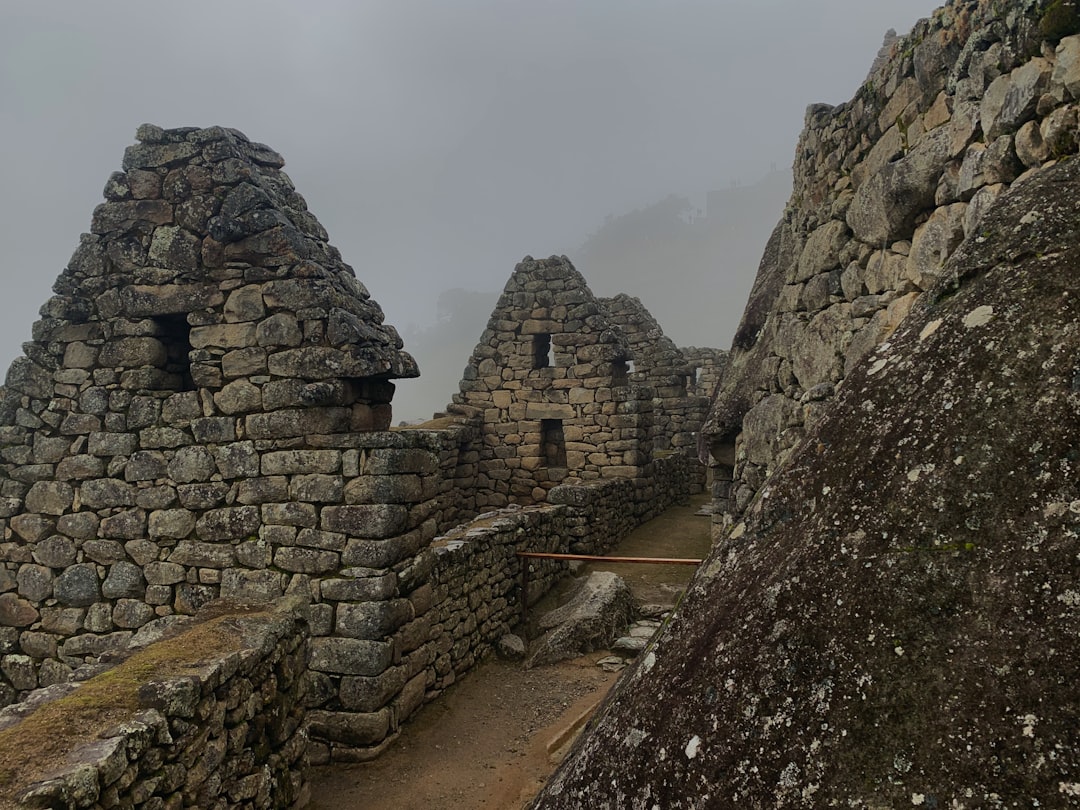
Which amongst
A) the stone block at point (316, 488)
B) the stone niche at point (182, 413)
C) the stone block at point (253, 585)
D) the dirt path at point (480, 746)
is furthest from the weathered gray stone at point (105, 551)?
the dirt path at point (480, 746)

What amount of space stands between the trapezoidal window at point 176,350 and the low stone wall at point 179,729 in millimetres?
3196

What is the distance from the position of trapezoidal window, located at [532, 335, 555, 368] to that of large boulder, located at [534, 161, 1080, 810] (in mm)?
13835

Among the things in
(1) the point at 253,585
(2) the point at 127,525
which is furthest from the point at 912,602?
(2) the point at 127,525

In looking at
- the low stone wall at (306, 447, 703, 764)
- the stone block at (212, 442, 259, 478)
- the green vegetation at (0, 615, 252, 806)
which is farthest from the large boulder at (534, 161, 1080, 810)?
the stone block at (212, 442, 259, 478)

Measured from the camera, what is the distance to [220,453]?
255 inches

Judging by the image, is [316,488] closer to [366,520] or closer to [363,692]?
[366,520]

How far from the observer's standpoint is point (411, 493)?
250 inches

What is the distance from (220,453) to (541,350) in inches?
403

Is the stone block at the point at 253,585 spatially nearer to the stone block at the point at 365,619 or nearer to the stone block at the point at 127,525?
the stone block at the point at 365,619

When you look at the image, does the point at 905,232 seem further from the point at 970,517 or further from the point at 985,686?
the point at 985,686

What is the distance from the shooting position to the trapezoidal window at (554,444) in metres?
16.1

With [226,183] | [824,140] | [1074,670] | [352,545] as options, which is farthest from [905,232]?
[226,183]

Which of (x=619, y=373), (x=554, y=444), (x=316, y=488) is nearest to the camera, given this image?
(x=316, y=488)

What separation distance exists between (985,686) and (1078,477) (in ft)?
1.57
